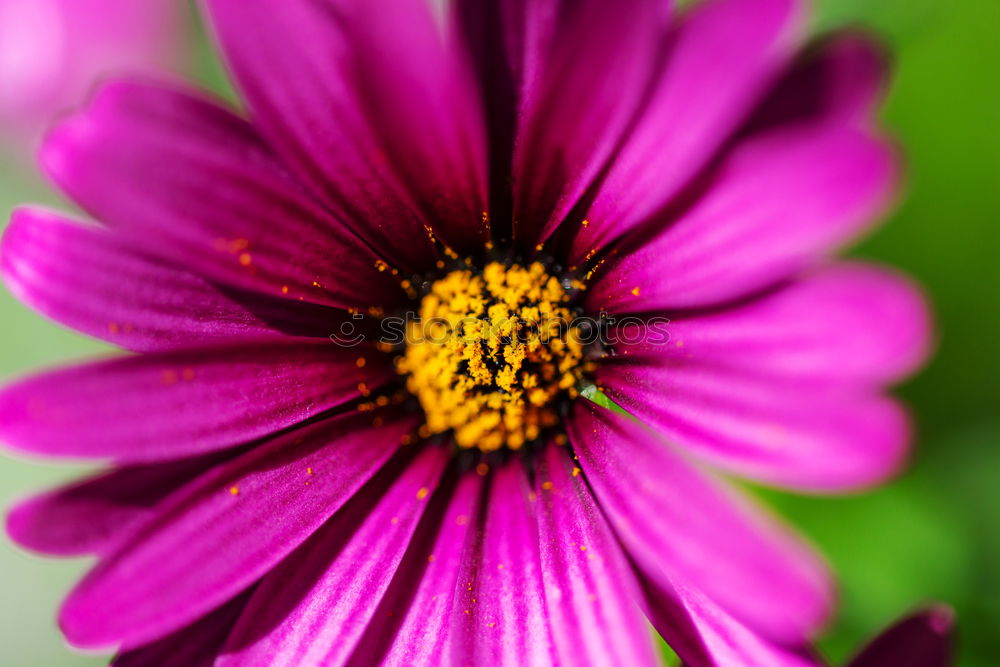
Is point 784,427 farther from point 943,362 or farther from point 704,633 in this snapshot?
point 943,362

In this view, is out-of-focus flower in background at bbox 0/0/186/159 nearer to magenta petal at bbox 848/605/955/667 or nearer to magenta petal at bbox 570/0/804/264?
magenta petal at bbox 570/0/804/264

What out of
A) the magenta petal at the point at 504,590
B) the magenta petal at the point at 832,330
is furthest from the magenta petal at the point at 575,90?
the magenta petal at the point at 504,590

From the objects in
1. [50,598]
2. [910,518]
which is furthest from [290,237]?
[50,598]

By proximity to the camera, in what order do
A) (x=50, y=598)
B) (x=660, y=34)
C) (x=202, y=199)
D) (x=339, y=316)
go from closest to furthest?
(x=660, y=34)
(x=202, y=199)
(x=339, y=316)
(x=50, y=598)

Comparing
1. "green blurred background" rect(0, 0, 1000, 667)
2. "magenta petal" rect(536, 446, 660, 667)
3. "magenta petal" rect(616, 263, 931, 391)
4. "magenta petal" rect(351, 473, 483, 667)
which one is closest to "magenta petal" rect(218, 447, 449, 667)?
"magenta petal" rect(351, 473, 483, 667)

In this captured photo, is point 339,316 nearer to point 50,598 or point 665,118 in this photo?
point 665,118

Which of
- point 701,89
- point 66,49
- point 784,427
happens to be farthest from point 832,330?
point 66,49

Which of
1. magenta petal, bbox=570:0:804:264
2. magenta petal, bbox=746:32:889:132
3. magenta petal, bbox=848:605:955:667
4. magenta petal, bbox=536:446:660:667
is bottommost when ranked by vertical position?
magenta petal, bbox=848:605:955:667
